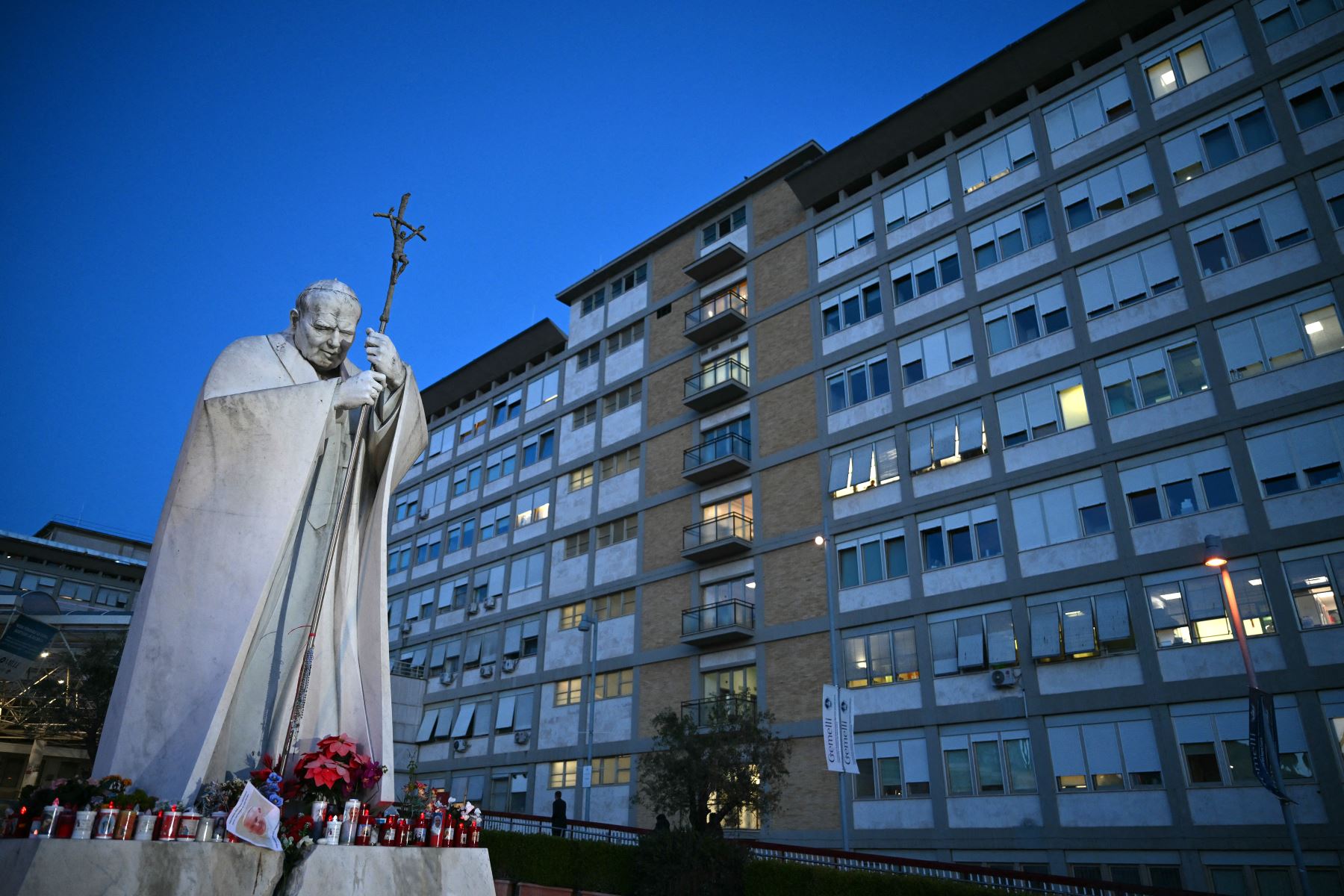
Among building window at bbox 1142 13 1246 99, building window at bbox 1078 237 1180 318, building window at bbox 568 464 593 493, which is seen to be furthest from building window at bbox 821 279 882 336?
building window at bbox 568 464 593 493

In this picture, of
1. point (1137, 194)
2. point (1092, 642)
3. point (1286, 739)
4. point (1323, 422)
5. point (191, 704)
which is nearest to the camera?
point (191, 704)

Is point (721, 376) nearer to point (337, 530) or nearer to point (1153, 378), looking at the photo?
point (1153, 378)

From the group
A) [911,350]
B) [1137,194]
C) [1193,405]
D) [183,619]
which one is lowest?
[183,619]

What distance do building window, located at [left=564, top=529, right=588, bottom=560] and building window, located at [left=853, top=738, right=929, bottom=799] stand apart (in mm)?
18289

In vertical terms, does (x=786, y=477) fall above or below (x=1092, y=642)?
above

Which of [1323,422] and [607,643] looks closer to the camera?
[1323,422]

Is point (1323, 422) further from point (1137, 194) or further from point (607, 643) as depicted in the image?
point (607, 643)

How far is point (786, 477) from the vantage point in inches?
1366

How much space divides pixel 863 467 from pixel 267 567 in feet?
88.5

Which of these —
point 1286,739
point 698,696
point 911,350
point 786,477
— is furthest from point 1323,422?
point 698,696

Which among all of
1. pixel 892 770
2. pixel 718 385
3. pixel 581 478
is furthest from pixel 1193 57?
pixel 581 478

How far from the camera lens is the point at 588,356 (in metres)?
48.4

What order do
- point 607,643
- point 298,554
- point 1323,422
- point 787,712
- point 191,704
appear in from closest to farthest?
point 191,704
point 298,554
point 1323,422
point 787,712
point 607,643

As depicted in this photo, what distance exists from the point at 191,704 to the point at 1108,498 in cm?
2522
